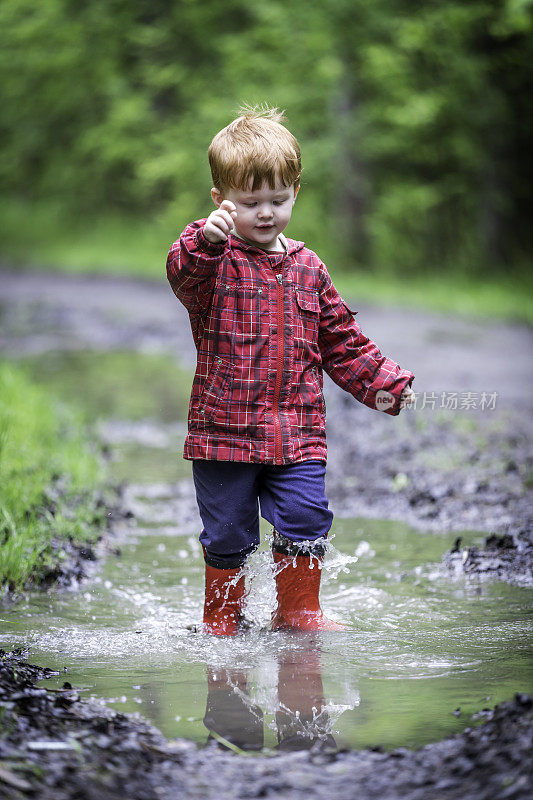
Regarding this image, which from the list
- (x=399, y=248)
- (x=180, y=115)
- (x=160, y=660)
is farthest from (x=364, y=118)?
(x=160, y=660)

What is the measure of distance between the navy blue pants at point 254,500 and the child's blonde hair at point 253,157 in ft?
2.96

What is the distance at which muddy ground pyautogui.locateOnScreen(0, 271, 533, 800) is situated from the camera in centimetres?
222

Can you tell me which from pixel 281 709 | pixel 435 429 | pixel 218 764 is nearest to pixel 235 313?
pixel 281 709

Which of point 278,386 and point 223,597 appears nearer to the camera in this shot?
point 278,386

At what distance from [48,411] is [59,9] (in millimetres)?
24347

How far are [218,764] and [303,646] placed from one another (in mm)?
956

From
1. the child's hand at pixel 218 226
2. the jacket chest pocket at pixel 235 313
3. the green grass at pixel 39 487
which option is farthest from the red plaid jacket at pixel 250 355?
the green grass at pixel 39 487

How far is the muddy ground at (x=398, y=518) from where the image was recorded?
2.22 metres

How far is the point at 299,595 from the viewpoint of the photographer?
354cm

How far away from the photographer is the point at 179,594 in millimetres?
3982

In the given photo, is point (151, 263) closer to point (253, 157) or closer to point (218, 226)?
point (253, 157)

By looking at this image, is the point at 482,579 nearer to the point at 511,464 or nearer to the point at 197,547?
the point at 197,547

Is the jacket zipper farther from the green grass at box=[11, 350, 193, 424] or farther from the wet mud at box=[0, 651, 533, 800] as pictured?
the green grass at box=[11, 350, 193, 424]

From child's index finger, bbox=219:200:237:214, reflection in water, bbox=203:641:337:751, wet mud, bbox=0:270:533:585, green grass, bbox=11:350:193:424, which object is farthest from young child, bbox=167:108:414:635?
green grass, bbox=11:350:193:424
